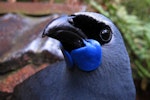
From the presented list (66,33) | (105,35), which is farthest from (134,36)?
(66,33)

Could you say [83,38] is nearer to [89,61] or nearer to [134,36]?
[89,61]

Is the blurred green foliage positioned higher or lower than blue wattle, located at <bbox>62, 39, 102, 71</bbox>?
lower

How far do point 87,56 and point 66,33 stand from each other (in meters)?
0.15

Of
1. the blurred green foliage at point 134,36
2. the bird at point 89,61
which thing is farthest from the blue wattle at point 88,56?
the blurred green foliage at point 134,36

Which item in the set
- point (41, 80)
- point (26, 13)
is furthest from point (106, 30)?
point (26, 13)

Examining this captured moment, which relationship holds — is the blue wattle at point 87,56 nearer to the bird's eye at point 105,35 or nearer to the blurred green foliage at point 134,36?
the bird's eye at point 105,35

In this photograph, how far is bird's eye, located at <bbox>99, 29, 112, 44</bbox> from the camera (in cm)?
171

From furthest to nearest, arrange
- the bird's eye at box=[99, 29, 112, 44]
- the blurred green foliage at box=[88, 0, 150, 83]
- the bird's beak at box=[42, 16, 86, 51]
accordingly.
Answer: the blurred green foliage at box=[88, 0, 150, 83], the bird's eye at box=[99, 29, 112, 44], the bird's beak at box=[42, 16, 86, 51]

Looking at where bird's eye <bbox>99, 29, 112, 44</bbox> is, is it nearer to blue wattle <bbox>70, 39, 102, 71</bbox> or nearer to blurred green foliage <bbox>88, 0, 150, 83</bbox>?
blue wattle <bbox>70, 39, 102, 71</bbox>

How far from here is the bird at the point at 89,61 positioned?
1636mm

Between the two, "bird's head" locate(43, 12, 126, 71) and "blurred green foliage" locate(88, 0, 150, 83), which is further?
"blurred green foliage" locate(88, 0, 150, 83)

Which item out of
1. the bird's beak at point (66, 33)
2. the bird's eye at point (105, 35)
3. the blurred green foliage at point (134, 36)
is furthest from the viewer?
the blurred green foliage at point (134, 36)

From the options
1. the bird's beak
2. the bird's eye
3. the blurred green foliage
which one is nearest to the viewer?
the bird's beak

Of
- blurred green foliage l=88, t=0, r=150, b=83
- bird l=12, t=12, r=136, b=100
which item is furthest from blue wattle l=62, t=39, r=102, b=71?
blurred green foliage l=88, t=0, r=150, b=83
